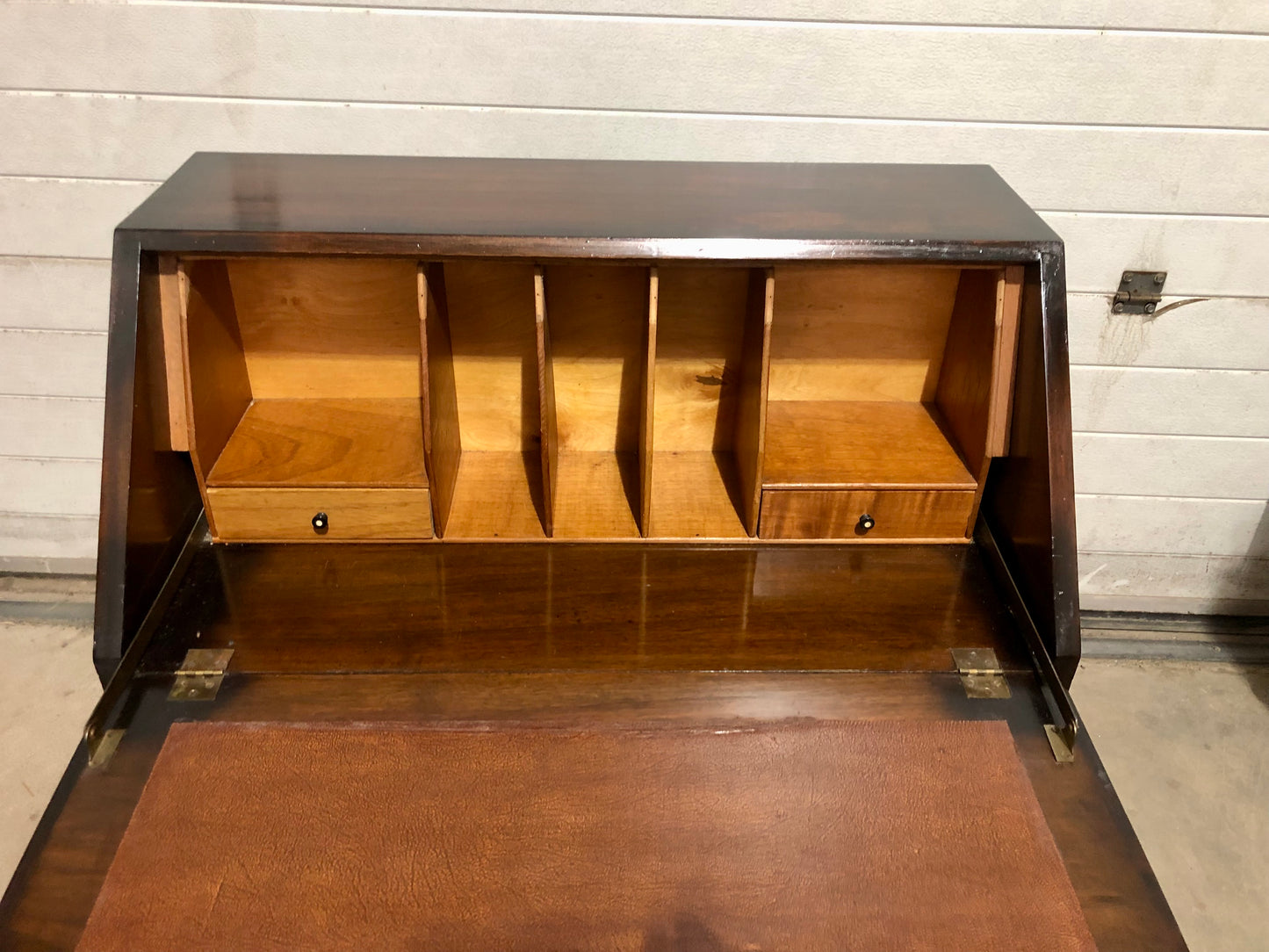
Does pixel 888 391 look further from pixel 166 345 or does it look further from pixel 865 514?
pixel 166 345

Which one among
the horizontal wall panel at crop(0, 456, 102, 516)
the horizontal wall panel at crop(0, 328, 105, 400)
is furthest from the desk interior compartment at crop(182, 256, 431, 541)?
the horizontal wall panel at crop(0, 456, 102, 516)

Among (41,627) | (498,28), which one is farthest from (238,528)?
(41,627)

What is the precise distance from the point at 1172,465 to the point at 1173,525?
0.62 ft

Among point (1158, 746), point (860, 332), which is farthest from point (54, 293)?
point (1158, 746)

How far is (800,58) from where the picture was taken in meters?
1.65

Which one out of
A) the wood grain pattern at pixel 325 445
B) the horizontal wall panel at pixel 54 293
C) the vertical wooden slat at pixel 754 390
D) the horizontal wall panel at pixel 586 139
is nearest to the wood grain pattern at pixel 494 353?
the wood grain pattern at pixel 325 445

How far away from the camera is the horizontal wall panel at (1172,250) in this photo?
1809mm

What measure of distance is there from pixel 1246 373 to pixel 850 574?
132cm

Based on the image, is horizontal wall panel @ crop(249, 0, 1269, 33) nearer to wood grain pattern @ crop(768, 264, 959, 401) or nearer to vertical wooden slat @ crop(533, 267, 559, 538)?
wood grain pattern @ crop(768, 264, 959, 401)

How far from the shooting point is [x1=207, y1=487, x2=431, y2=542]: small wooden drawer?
1.27m

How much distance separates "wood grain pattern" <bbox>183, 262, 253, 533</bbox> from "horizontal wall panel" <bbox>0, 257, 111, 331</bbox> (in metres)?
0.70

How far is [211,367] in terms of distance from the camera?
1289 millimetres

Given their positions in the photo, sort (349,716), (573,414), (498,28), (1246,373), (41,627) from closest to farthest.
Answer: (349,716)
(573,414)
(498,28)
(1246,373)
(41,627)

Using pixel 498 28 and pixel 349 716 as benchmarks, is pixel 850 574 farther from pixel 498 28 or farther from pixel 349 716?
pixel 498 28
